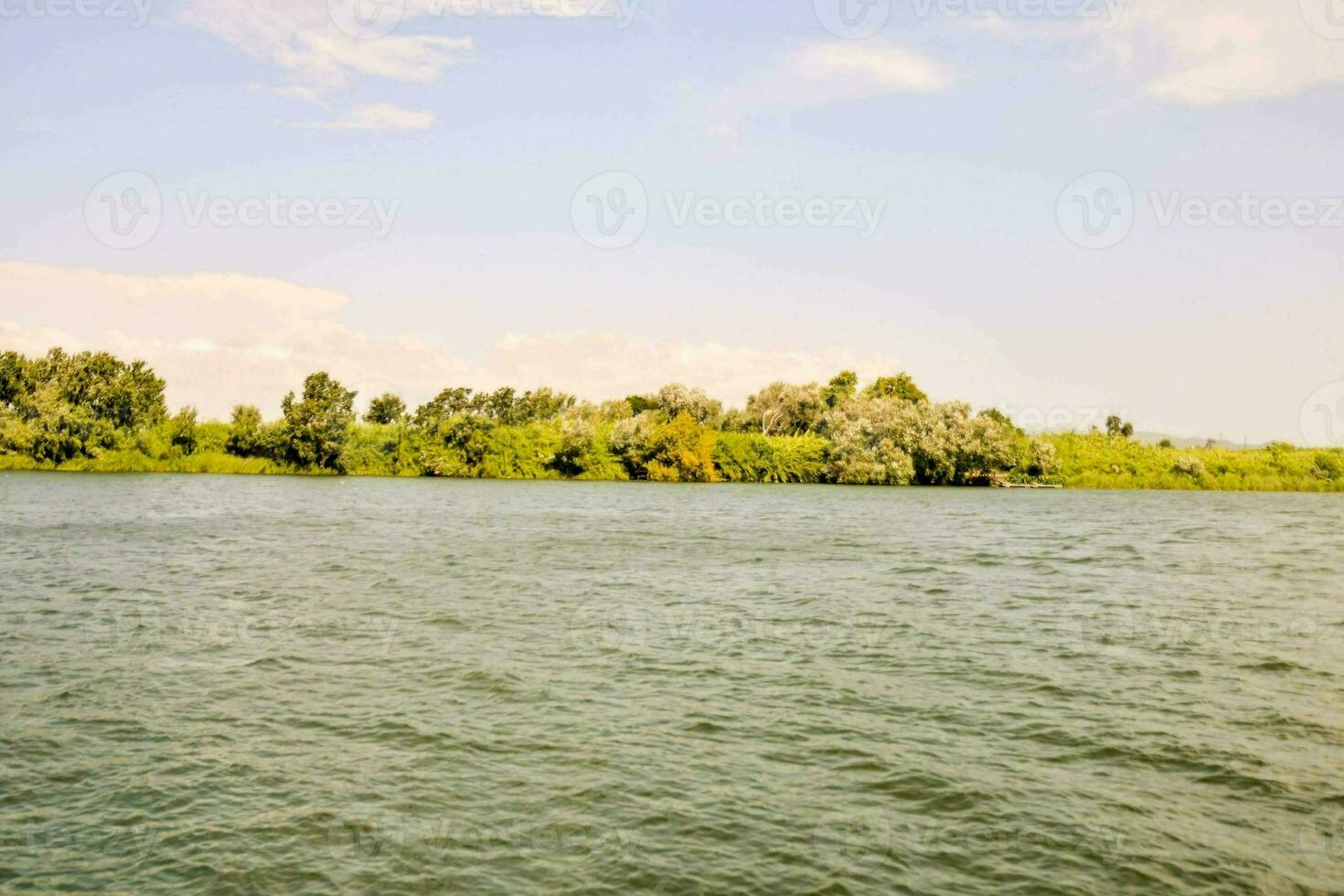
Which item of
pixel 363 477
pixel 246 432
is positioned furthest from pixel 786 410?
pixel 246 432

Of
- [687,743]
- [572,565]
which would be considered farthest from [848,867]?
[572,565]

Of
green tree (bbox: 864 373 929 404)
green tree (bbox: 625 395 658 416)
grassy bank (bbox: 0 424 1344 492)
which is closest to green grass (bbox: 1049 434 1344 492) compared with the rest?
grassy bank (bbox: 0 424 1344 492)

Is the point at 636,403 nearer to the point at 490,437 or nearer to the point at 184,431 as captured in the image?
the point at 490,437

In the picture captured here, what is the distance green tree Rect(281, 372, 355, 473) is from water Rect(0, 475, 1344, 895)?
66.5m

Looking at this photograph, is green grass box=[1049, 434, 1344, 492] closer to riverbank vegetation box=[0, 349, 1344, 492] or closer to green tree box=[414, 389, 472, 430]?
riverbank vegetation box=[0, 349, 1344, 492]

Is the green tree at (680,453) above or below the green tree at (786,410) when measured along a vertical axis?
below

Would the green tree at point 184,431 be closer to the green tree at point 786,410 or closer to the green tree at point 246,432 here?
the green tree at point 246,432

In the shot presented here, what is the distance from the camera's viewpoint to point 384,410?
117m

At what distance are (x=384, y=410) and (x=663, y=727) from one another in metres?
108

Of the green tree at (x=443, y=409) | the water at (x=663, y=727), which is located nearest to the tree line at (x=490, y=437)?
the green tree at (x=443, y=409)

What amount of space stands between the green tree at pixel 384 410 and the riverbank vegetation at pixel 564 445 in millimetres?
159

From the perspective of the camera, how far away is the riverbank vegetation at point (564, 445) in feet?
A: 308

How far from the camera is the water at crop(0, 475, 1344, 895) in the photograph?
10.7 metres

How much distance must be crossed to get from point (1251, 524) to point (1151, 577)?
27.9 m
